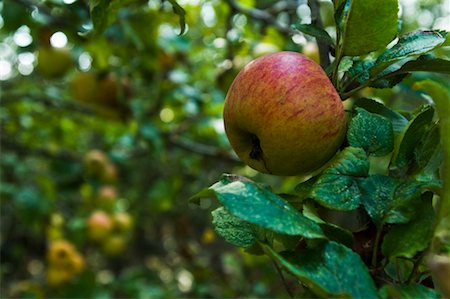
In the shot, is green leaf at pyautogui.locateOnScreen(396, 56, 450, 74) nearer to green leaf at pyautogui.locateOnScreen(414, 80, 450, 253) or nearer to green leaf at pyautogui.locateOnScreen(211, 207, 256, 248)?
green leaf at pyautogui.locateOnScreen(414, 80, 450, 253)

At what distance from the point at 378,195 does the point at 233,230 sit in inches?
7.4

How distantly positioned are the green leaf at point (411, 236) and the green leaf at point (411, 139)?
7 cm

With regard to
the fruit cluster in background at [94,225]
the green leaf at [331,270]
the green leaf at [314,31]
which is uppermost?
the green leaf at [314,31]

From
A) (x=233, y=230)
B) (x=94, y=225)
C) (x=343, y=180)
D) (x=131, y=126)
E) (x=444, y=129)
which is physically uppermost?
(x=444, y=129)

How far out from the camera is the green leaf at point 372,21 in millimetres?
763

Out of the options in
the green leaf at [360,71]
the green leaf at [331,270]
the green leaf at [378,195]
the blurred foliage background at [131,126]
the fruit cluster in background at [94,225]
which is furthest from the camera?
the fruit cluster in background at [94,225]

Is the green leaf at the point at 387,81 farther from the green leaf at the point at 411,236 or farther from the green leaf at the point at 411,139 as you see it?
the green leaf at the point at 411,236


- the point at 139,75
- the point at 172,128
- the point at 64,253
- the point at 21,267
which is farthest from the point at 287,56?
the point at 21,267

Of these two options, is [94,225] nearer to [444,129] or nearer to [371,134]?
[371,134]

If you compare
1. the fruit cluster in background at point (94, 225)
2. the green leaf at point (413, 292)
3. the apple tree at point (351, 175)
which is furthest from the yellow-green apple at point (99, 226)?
the green leaf at point (413, 292)

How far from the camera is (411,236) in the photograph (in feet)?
2.12

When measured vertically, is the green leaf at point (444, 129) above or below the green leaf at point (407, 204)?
above

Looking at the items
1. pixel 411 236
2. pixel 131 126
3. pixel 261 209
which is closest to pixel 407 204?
pixel 411 236

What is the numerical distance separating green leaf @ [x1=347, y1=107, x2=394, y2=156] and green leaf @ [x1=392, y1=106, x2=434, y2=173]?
19 millimetres
